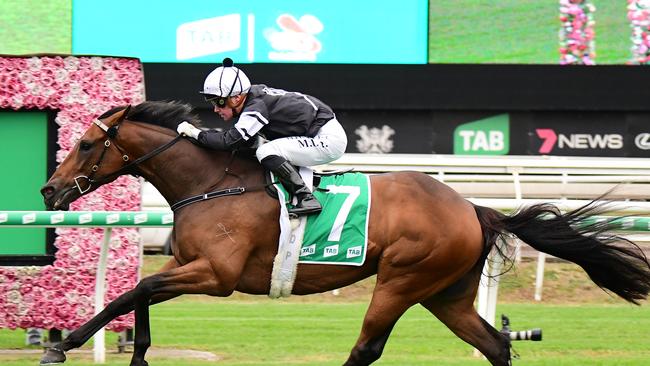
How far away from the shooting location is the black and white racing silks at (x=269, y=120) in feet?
20.5

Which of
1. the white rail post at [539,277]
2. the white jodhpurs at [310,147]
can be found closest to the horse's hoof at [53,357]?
the white jodhpurs at [310,147]

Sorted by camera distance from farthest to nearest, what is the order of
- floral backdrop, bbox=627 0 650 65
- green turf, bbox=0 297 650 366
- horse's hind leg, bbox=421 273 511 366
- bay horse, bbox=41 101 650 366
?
floral backdrop, bbox=627 0 650 65
green turf, bbox=0 297 650 366
horse's hind leg, bbox=421 273 511 366
bay horse, bbox=41 101 650 366

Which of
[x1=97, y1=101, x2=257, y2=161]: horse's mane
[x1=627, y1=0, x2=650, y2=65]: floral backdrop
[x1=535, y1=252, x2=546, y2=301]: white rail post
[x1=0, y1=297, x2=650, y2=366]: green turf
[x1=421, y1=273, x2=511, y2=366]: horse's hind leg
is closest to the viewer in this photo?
[x1=421, y1=273, x2=511, y2=366]: horse's hind leg

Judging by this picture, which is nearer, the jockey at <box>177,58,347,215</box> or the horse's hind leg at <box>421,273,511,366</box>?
the jockey at <box>177,58,347,215</box>

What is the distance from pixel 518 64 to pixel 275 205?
964cm

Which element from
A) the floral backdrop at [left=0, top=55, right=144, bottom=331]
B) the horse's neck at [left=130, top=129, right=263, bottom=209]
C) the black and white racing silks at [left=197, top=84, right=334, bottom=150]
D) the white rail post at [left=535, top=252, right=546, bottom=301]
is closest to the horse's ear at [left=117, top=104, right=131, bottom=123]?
the horse's neck at [left=130, top=129, right=263, bottom=209]

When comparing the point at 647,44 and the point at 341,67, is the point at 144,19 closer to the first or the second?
the point at 341,67

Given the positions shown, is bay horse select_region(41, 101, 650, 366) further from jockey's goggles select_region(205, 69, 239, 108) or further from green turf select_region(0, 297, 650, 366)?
green turf select_region(0, 297, 650, 366)

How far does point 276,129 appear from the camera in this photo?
6.40 m

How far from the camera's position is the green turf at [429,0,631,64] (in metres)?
16.3

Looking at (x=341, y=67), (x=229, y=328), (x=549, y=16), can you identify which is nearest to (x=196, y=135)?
(x=229, y=328)

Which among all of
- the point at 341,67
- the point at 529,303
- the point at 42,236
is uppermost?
the point at 341,67

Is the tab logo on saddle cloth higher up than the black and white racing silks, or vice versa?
the black and white racing silks

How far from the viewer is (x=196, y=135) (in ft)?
21.1
